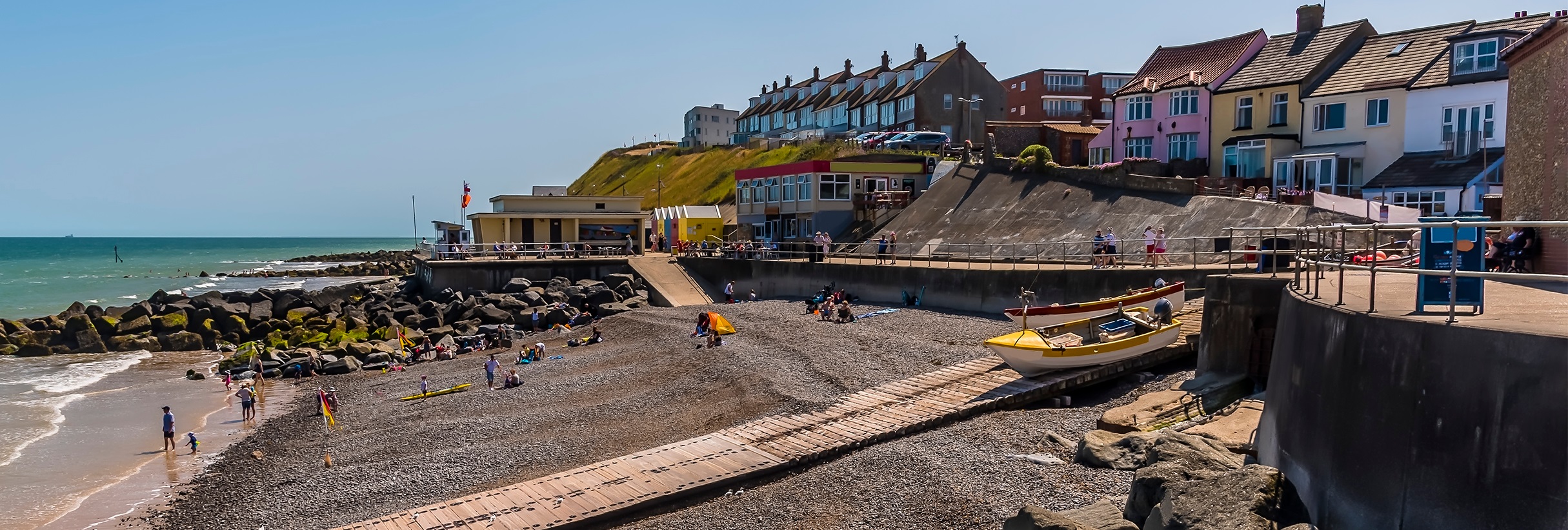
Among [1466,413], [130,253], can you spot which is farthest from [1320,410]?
[130,253]

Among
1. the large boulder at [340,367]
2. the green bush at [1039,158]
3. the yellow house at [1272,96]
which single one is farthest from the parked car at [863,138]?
the large boulder at [340,367]

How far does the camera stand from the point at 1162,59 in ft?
150

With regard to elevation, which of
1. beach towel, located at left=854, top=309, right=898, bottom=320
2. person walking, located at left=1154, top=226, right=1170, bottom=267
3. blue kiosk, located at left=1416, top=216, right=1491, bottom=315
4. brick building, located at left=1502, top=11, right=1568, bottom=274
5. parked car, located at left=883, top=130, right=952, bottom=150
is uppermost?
parked car, located at left=883, top=130, right=952, bottom=150

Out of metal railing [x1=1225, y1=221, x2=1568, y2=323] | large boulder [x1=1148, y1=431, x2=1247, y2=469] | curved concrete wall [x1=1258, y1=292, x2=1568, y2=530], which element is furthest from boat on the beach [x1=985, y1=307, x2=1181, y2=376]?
curved concrete wall [x1=1258, y1=292, x2=1568, y2=530]

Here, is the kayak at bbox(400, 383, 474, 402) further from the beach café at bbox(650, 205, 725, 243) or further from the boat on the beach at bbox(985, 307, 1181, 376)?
the beach café at bbox(650, 205, 725, 243)

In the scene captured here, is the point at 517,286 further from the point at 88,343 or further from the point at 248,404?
the point at 248,404

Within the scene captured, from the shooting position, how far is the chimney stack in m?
38.7

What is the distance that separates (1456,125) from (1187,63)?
557 inches

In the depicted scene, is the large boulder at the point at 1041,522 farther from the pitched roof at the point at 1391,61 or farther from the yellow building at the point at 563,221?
the yellow building at the point at 563,221

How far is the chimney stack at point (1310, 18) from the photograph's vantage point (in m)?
38.7

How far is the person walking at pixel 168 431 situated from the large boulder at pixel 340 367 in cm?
889

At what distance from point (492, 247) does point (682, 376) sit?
25.4m

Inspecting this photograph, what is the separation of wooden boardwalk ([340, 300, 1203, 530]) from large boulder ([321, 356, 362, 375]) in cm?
1744

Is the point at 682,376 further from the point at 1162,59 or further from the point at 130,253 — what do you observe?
the point at 130,253
